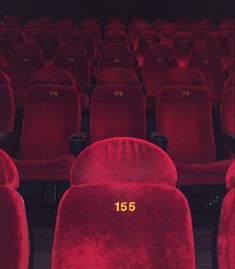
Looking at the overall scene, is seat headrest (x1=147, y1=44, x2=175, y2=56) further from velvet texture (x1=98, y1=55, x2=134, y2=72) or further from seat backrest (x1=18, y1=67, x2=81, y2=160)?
seat backrest (x1=18, y1=67, x2=81, y2=160)

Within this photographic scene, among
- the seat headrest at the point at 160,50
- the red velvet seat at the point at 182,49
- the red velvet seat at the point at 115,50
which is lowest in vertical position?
the red velvet seat at the point at 182,49

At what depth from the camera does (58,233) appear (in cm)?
173

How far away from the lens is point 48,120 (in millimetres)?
3664

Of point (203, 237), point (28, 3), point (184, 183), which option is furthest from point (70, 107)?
point (28, 3)

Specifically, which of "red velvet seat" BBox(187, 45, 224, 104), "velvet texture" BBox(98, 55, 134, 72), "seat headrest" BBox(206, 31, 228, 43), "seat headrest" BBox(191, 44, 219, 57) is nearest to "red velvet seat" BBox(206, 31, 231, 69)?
"seat headrest" BBox(206, 31, 228, 43)

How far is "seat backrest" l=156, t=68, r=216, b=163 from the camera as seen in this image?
3.57 metres

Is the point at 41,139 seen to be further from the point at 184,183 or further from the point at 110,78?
the point at 184,183

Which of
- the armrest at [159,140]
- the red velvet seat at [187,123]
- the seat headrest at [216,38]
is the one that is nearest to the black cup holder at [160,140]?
the armrest at [159,140]

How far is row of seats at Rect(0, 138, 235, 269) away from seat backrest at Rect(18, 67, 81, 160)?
184cm

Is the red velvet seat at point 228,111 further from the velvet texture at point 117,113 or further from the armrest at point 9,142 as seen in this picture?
the armrest at point 9,142

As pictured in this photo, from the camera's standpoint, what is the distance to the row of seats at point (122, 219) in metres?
1.71

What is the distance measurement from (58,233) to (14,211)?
0.55 ft

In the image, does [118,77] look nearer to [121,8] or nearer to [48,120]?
[48,120]

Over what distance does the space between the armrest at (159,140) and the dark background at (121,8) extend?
10212 millimetres
